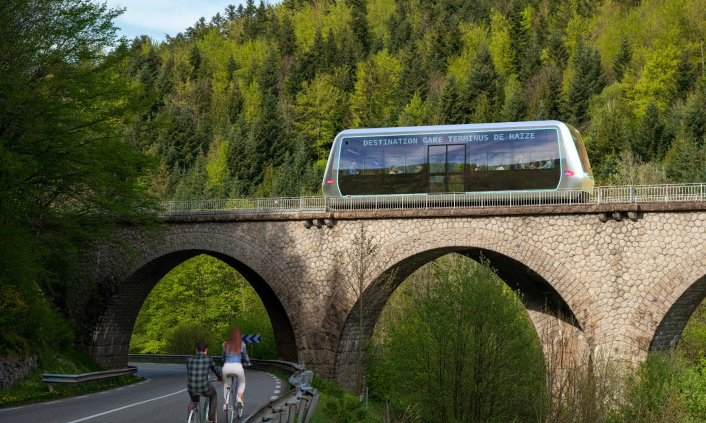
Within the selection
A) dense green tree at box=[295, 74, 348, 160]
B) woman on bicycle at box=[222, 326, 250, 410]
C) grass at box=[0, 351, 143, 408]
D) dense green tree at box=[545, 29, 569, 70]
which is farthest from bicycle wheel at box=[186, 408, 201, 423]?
dense green tree at box=[545, 29, 569, 70]

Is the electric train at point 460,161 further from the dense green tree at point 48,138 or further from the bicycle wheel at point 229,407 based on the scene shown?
the bicycle wheel at point 229,407

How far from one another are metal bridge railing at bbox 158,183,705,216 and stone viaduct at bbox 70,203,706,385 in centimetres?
45

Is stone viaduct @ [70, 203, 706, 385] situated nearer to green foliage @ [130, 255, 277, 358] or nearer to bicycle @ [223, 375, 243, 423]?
bicycle @ [223, 375, 243, 423]

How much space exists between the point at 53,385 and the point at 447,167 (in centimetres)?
1483

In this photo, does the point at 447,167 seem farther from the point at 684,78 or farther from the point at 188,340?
the point at 684,78

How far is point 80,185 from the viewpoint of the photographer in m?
25.2

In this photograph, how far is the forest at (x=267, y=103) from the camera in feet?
76.6

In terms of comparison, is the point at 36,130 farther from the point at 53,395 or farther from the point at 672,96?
the point at 672,96

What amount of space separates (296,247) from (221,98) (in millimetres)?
81242

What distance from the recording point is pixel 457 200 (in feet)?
92.4

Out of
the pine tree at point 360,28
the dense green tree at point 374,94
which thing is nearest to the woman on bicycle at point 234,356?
the dense green tree at point 374,94

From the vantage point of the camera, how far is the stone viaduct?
25.3 meters

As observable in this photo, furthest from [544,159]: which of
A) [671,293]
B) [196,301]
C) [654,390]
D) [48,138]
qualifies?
[196,301]

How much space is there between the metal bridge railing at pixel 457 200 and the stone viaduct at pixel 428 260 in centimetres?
45
